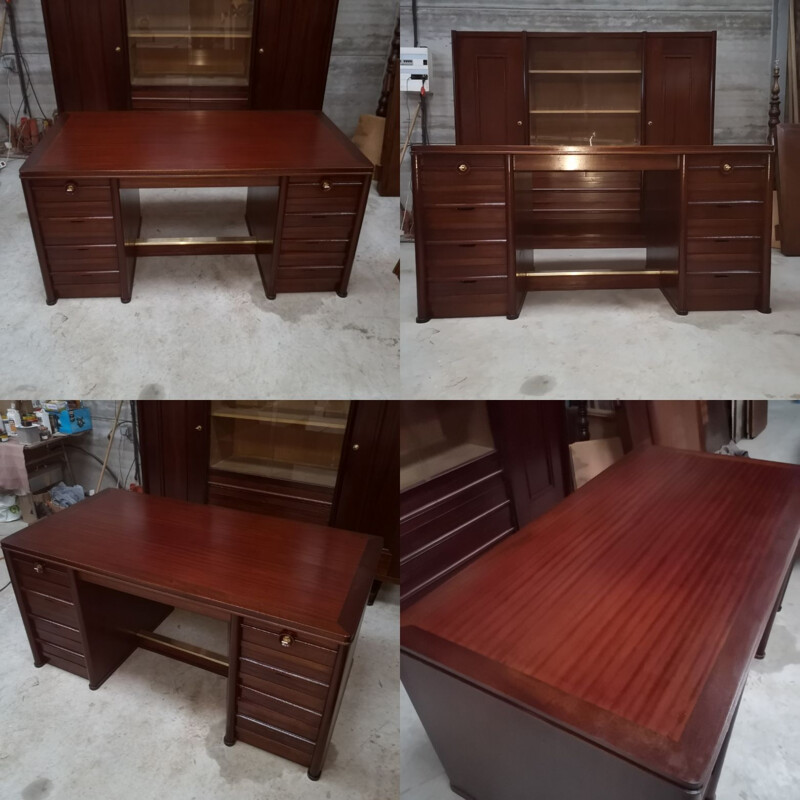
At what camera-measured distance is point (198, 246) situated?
2.60 m

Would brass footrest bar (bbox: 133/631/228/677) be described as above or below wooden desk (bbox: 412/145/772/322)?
below

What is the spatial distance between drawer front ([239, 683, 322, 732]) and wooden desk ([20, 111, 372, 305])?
1426 mm

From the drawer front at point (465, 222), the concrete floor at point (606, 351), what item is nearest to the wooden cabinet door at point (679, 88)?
the concrete floor at point (606, 351)

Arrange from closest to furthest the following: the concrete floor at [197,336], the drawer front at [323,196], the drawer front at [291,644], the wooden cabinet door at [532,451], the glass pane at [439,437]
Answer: the drawer front at [291,644] < the glass pane at [439,437] < the wooden cabinet door at [532,451] < the concrete floor at [197,336] < the drawer front at [323,196]

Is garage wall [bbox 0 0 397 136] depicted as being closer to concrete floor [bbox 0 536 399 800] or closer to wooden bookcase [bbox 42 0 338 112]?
wooden bookcase [bbox 42 0 338 112]

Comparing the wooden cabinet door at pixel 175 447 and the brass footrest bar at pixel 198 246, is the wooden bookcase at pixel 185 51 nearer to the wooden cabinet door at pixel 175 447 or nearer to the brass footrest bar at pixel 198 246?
the brass footrest bar at pixel 198 246

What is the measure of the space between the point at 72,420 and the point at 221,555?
0.89 metres

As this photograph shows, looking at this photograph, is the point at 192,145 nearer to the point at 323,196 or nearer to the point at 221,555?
the point at 323,196

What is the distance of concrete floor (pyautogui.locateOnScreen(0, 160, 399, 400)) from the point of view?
81.3 inches

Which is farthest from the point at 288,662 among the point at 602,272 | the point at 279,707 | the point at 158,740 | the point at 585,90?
the point at 585,90

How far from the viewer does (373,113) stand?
338 centimetres

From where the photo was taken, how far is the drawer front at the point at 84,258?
2178mm

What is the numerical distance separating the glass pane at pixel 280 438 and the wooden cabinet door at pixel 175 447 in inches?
2.0

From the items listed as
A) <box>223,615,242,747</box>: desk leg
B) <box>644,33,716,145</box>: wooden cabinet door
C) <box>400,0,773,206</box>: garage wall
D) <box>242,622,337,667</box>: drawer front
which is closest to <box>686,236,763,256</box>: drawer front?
<box>644,33,716,145</box>: wooden cabinet door
